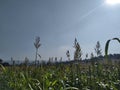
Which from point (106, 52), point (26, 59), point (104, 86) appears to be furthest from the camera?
point (26, 59)

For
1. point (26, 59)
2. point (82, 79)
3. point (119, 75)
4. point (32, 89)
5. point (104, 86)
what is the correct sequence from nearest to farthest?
point (104, 86)
point (32, 89)
point (82, 79)
point (119, 75)
point (26, 59)

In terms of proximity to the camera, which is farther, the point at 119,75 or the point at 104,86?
the point at 119,75

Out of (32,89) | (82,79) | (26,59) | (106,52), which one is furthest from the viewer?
(26,59)

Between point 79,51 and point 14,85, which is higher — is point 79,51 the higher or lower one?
the higher one

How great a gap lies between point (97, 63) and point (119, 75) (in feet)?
2.48

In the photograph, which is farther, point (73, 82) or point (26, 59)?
point (26, 59)

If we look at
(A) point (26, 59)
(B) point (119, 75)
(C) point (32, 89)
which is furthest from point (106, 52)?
(A) point (26, 59)

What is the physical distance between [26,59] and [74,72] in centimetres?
272

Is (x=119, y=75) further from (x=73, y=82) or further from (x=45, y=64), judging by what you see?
(x=45, y=64)

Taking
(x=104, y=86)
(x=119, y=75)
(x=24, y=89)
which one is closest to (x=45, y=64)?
(x=119, y=75)

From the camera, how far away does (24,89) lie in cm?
606

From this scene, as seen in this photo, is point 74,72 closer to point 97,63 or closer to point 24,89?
point 97,63

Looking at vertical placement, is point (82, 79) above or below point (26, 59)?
below

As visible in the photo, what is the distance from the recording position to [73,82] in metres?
7.11
